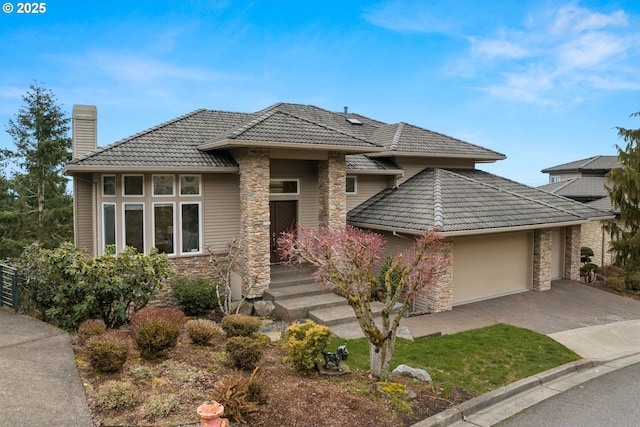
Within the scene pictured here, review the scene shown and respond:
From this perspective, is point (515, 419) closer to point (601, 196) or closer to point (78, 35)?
point (78, 35)

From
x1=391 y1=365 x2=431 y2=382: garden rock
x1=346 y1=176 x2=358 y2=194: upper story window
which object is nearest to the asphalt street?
x1=391 y1=365 x2=431 y2=382: garden rock

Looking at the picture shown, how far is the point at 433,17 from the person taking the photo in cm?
1364

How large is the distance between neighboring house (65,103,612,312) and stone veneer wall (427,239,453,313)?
0.04 m

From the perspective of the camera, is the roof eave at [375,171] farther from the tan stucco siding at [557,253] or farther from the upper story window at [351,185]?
the tan stucco siding at [557,253]

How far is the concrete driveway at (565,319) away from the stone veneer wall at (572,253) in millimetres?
1750

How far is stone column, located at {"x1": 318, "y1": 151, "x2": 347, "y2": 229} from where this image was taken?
46.2 feet

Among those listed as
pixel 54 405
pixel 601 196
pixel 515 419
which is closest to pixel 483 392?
pixel 515 419

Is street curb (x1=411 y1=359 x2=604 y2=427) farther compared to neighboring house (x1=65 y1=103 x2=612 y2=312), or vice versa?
neighboring house (x1=65 y1=103 x2=612 y2=312)

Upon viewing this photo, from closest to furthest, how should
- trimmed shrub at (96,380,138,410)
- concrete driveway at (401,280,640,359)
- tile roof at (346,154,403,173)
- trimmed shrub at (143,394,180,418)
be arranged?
trimmed shrub at (143,394,180,418), trimmed shrub at (96,380,138,410), concrete driveway at (401,280,640,359), tile roof at (346,154,403,173)

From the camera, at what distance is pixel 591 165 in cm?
3356

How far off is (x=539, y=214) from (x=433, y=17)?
24.3ft

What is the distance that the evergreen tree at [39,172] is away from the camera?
2369 centimetres

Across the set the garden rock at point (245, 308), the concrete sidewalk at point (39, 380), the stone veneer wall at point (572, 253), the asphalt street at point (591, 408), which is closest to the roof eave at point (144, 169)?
the garden rock at point (245, 308)

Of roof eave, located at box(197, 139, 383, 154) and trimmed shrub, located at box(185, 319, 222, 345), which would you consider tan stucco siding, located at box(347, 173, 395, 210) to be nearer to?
roof eave, located at box(197, 139, 383, 154)
